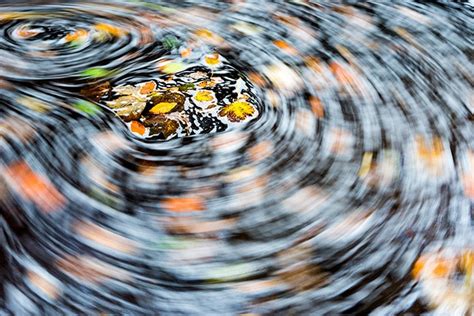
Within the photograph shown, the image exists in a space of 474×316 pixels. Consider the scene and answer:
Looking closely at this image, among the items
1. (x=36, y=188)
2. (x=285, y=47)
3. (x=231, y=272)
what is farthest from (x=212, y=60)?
(x=231, y=272)

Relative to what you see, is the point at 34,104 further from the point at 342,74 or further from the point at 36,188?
the point at 342,74

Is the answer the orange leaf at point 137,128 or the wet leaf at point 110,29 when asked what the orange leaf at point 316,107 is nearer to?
the orange leaf at point 137,128

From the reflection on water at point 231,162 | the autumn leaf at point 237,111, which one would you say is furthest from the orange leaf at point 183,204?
the autumn leaf at point 237,111

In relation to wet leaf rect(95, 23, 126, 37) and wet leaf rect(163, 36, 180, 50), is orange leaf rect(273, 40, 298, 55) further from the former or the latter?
wet leaf rect(95, 23, 126, 37)

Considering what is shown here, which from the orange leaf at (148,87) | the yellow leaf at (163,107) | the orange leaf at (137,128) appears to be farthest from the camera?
the orange leaf at (148,87)

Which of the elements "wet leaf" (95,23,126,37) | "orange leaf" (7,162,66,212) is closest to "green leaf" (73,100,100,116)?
"orange leaf" (7,162,66,212)

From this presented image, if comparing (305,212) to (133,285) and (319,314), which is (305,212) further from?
(133,285)
